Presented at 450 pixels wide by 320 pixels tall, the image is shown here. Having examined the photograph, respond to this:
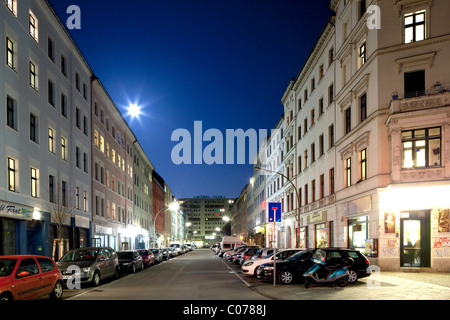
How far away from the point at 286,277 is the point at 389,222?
25.8 ft

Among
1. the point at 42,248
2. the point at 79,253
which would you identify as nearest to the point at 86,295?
the point at 79,253

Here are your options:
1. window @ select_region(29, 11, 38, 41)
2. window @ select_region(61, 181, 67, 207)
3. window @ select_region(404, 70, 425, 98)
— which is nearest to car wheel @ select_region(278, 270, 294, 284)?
window @ select_region(404, 70, 425, 98)

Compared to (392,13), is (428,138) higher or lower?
lower

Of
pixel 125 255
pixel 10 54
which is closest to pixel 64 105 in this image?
pixel 10 54

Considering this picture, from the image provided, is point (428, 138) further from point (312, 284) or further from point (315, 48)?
point (315, 48)

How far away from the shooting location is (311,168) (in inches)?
1492

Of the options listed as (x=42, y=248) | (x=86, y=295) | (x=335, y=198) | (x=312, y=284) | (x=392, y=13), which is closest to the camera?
(x=86, y=295)

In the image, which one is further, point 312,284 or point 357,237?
point 357,237

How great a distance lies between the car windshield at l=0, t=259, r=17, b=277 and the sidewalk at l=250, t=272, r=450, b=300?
7.84 meters

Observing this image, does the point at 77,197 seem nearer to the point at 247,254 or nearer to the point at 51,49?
the point at 51,49

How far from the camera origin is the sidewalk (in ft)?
43.2

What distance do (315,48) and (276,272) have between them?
78.5ft

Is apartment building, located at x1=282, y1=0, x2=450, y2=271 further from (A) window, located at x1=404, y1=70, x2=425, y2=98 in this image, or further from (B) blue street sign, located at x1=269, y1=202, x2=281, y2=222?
(B) blue street sign, located at x1=269, y1=202, x2=281, y2=222

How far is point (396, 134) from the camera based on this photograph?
2216 centimetres
